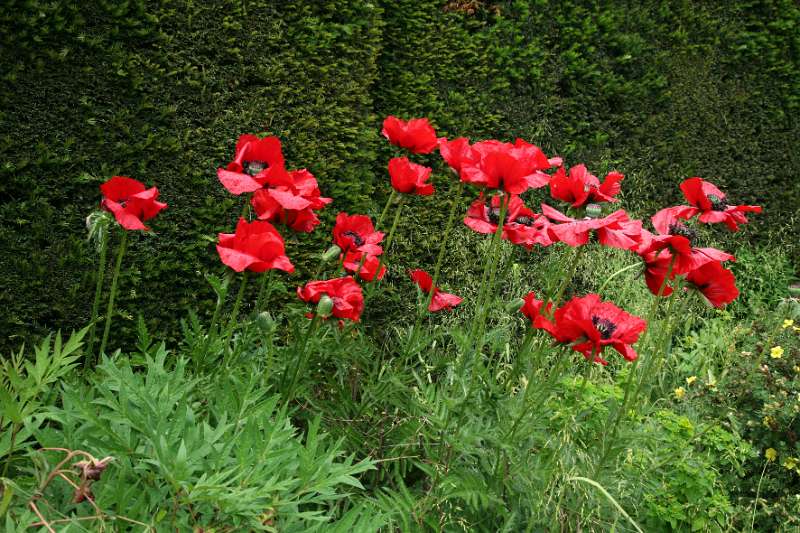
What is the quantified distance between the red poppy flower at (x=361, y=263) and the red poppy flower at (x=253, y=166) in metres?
0.39

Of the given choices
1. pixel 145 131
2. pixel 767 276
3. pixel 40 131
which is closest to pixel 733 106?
pixel 767 276

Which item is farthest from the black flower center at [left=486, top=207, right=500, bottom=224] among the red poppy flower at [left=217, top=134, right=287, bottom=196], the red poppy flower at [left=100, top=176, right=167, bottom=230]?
the red poppy flower at [left=100, top=176, right=167, bottom=230]

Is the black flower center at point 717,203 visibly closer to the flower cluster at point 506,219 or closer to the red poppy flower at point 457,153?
the flower cluster at point 506,219

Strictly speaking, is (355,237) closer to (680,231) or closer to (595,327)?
(595,327)

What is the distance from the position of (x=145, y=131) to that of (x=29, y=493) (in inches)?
71.0

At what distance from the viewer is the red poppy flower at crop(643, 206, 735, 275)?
177 centimetres

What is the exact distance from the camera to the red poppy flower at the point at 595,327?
5.81 ft

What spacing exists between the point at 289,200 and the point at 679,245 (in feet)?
3.05

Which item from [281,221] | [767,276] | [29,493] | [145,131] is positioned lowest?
[767,276]

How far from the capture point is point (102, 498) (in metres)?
1.23

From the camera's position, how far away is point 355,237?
2102mm

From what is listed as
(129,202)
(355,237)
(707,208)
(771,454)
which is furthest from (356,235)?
(771,454)

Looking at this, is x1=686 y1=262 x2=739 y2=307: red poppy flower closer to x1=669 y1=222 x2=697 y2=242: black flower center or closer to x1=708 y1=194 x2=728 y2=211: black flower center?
x1=669 y1=222 x2=697 y2=242: black flower center

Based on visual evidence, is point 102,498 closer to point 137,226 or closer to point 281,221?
point 137,226
